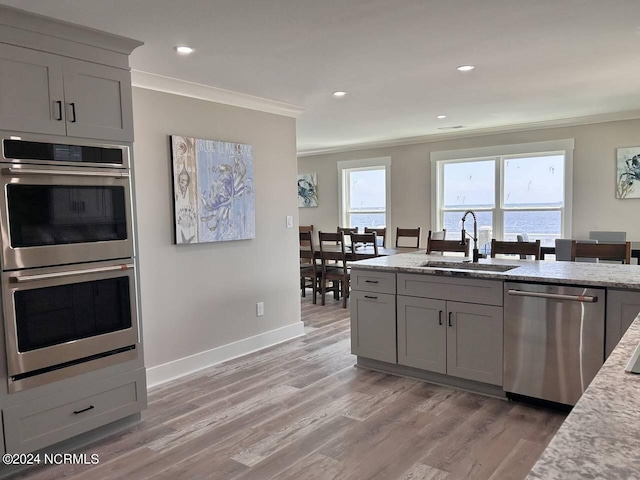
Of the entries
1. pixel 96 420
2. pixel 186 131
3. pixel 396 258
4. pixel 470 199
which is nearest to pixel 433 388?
pixel 396 258

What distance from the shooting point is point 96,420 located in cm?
273

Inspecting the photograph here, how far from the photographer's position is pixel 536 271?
323cm

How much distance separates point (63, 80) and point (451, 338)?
9.78 feet

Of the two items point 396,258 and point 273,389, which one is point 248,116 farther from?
point 273,389

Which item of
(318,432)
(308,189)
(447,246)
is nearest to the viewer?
(318,432)

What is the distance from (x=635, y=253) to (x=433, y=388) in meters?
2.96

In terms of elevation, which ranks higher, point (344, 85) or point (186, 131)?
point (344, 85)

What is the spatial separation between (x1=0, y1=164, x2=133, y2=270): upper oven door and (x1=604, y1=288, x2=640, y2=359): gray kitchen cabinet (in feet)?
9.63

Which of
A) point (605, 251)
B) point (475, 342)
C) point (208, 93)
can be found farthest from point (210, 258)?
point (605, 251)

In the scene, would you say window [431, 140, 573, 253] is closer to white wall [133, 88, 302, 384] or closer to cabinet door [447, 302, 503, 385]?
white wall [133, 88, 302, 384]

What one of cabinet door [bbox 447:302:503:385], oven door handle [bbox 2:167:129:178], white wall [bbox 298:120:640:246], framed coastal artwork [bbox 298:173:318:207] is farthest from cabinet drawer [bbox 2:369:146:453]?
framed coastal artwork [bbox 298:173:318:207]

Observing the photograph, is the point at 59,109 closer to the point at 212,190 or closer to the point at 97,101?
the point at 97,101

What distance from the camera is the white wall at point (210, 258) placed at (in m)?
3.64

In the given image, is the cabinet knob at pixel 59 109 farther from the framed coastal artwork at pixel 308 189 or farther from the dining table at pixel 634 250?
the framed coastal artwork at pixel 308 189
